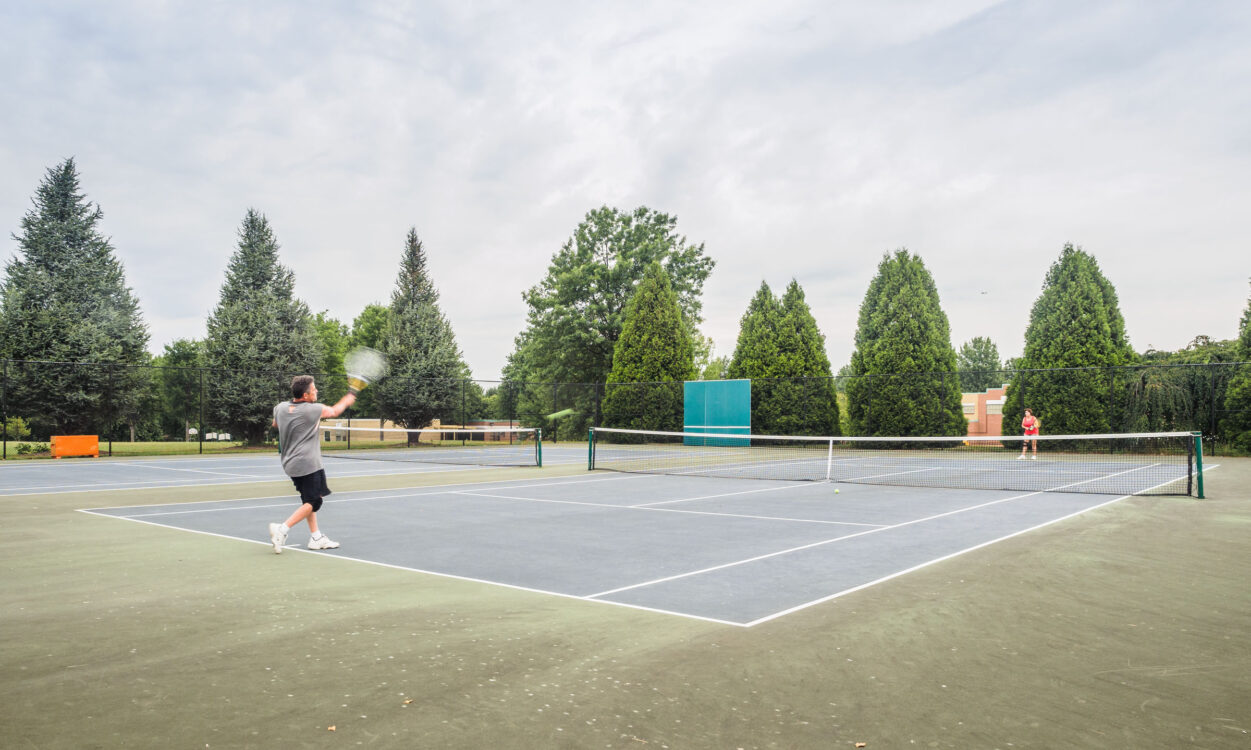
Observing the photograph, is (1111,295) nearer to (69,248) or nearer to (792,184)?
(792,184)

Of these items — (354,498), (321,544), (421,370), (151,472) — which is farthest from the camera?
(421,370)

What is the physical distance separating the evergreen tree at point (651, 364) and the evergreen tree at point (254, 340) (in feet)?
47.2

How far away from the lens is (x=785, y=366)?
3306 cm

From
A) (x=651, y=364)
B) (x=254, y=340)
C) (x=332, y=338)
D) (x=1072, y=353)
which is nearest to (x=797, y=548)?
(x=1072, y=353)

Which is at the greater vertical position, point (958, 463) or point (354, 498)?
point (354, 498)

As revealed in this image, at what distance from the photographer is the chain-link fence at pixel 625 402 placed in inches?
963

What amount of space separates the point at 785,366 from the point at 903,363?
502 cm

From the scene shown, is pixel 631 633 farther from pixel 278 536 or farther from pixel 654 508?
pixel 654 508

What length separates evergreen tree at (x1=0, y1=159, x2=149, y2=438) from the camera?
93.6 ft

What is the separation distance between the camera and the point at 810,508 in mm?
10547

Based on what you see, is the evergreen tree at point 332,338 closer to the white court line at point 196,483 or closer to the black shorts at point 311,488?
the white court line at point 196,483

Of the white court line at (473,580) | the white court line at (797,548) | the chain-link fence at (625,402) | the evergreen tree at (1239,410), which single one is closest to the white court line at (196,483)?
the white court line at (473,580)

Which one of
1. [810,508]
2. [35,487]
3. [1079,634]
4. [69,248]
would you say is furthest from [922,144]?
[69,248]

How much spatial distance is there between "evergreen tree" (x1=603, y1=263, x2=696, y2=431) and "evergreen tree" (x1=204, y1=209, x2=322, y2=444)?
567 inches
